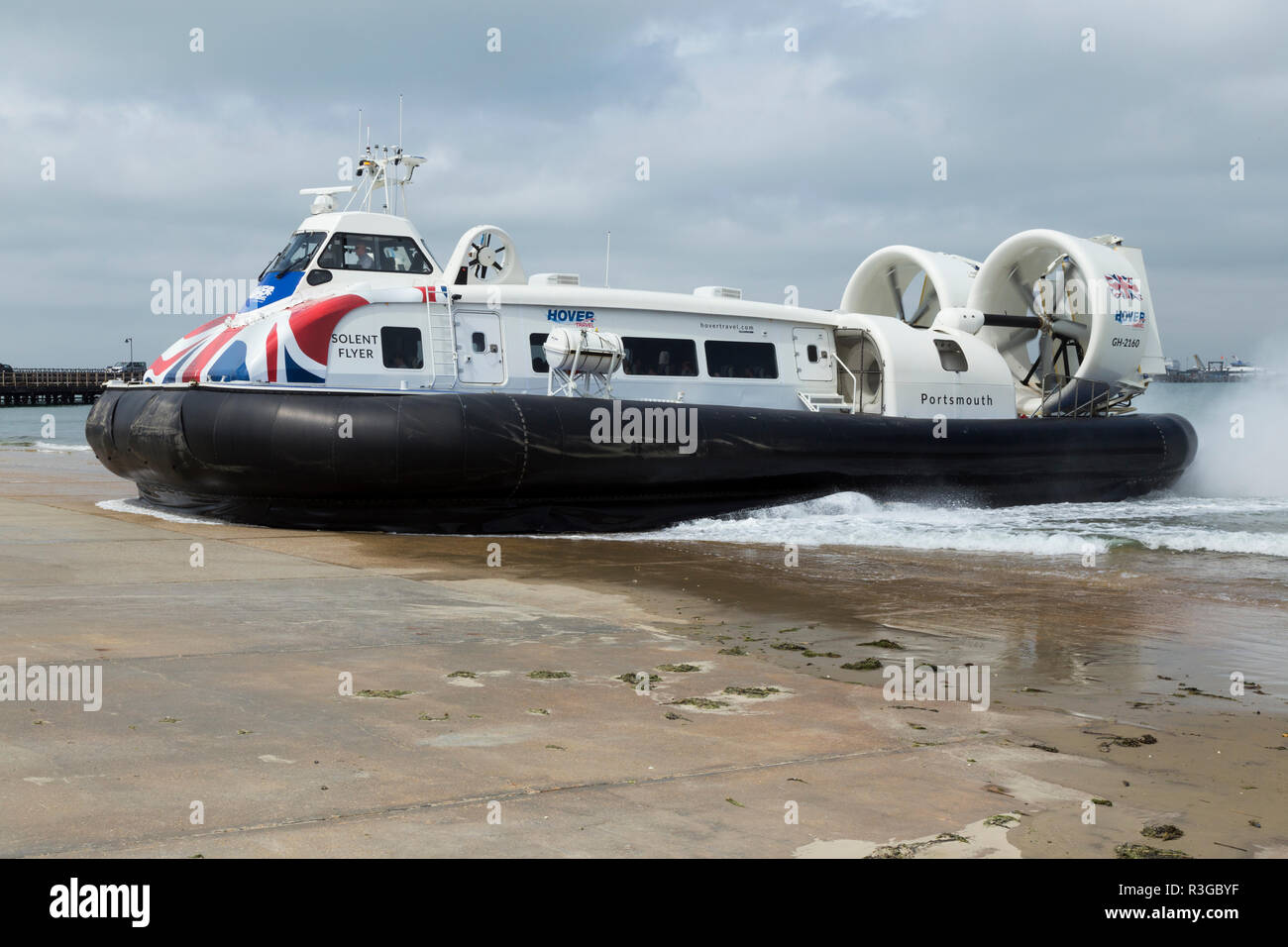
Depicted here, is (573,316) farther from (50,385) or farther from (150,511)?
(50,385)

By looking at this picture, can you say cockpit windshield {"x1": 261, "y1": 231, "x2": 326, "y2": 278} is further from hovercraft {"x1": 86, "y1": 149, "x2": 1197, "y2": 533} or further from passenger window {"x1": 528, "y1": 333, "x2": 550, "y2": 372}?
passenger window {"x1": 528, "y1": 333, "x2": 550, "y2": 372}

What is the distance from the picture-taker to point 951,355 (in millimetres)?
12031

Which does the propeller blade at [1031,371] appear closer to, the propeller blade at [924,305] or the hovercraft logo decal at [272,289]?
the propeller blade at [924,305]

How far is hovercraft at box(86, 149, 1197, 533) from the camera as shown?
868cm

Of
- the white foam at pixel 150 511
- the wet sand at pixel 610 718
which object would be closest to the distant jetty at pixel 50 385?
the white foam at pixel 150 511

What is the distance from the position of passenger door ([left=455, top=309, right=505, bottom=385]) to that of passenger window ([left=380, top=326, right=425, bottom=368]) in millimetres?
316

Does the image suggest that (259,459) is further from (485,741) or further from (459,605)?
(485,741)

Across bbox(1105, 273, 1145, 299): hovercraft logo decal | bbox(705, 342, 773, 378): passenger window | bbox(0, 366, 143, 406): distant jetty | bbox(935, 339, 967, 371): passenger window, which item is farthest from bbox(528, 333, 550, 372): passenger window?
bbox(0, 366, 143, 406): distant jetty

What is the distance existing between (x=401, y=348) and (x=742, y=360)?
316 centimetres

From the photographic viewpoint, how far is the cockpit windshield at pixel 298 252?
9.70 meters

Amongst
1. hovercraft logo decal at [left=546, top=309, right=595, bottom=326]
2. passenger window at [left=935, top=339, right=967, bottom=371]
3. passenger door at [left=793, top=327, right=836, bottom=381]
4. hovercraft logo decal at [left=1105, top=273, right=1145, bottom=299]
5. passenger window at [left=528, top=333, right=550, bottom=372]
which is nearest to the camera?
passenger window at [left=528, top=333, right=550, bottom=372]

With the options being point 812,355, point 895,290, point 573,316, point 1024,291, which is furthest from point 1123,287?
point 573,316

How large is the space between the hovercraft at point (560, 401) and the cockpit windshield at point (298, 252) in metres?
0.02
